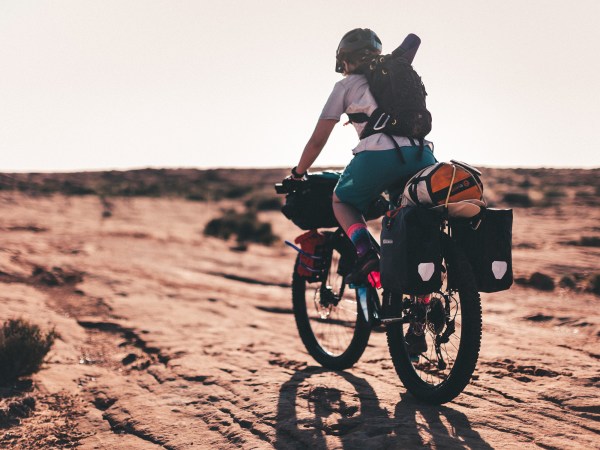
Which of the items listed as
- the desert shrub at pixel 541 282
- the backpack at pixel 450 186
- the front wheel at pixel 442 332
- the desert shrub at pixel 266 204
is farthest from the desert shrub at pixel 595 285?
the desert shrub at pixel 266 204

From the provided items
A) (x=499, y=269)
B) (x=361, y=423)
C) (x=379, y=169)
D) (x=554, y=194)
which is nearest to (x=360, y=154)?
(x=379, y=169)

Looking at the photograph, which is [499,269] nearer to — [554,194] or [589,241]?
[589,241]

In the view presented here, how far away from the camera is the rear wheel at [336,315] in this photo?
15.7 ft

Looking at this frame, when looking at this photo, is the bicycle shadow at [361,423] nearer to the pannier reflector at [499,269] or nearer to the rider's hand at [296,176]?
the pannier reflector at [499,269]

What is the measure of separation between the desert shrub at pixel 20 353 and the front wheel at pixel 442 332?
3037mm

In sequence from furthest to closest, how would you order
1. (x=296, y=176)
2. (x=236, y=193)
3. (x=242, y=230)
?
(x=236, y=193)
(x=242, y=230)
(x=296, y=176)

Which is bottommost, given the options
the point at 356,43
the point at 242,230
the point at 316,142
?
the point at 242,230

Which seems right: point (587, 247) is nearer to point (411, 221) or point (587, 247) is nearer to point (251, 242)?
point (251, 242)

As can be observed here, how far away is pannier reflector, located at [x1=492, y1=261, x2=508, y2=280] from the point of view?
3580mm

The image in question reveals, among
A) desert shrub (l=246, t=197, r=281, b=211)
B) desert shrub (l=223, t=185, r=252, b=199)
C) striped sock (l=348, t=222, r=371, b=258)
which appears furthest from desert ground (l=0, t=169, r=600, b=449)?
desert shrub (l=223, t=185, r=252, b=199)

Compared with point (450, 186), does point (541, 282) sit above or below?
below

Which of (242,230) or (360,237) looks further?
(242,230)

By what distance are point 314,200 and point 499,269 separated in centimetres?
181

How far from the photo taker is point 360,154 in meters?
4.12
